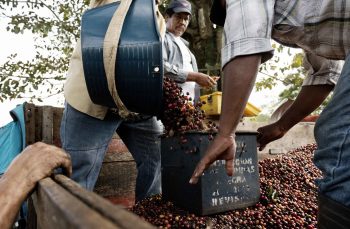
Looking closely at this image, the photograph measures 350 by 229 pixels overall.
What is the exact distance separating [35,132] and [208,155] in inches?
73.3

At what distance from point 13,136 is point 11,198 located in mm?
1909

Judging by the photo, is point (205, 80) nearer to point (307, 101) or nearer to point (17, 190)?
point (307, 101)

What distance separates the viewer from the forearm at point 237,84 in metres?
1.34

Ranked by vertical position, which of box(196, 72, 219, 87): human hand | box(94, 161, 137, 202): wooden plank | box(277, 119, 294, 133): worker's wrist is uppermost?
box(196, 72, 219, 87): human hand

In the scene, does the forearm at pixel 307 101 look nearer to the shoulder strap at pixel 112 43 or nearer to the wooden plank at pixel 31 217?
the shoulder strap at pixel 112 43

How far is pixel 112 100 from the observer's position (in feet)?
6.52

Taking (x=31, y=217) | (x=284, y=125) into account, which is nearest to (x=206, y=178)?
(x=284, y=125)

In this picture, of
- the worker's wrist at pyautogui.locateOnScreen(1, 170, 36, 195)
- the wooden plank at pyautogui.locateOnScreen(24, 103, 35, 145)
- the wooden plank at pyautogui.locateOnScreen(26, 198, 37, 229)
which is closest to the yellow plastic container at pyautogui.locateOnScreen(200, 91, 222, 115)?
the wooden plank at pyautogui.locateOnScreen(24, 103, 35, 145)

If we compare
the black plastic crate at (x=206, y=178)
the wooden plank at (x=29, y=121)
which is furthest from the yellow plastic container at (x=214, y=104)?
the wooden plank at (x=29, y=121)

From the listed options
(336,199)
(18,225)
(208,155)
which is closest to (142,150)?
(18,225)

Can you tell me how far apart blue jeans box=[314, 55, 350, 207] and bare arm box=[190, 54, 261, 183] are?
32 centimetres

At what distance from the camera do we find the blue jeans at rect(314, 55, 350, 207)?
3.34ft

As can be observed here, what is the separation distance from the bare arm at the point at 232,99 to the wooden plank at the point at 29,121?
5.86ft

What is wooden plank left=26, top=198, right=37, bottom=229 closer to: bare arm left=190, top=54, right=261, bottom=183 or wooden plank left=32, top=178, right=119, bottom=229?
bare arm left=190, top=54, right=261, bottom=183
